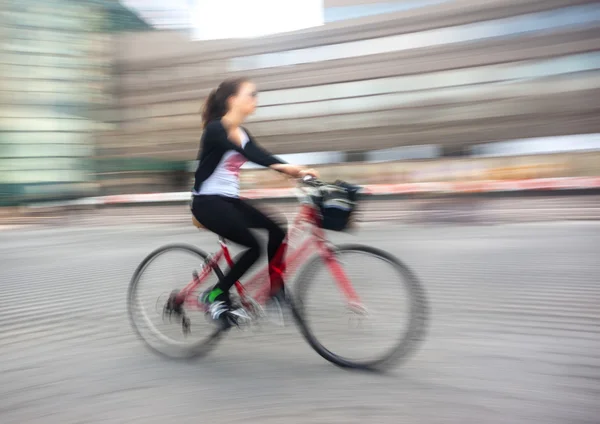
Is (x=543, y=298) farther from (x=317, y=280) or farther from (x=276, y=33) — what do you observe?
(x=276, y=33)

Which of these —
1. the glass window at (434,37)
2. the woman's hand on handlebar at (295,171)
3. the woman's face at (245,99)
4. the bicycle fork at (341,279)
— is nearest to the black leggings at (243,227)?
the bicycle fork at (341,279)

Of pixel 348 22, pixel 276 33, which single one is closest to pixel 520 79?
pixel 348 22

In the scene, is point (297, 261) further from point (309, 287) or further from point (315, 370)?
point (315, 370)

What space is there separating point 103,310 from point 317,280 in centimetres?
283

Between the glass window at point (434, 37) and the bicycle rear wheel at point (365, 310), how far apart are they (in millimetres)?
36553

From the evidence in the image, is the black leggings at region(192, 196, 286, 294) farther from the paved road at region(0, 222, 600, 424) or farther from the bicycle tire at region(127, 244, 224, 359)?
the paved road at region(0, 222, 600, 424)

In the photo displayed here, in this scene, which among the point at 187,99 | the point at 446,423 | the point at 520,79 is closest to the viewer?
the point at 446,423

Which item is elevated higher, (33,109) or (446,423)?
(446,423)

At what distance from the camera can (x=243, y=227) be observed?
3812 mm

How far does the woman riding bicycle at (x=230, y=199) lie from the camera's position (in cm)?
380

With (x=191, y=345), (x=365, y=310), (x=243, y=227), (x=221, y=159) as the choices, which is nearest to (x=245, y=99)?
(x=221, y=159)

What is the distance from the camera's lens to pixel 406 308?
140 inches

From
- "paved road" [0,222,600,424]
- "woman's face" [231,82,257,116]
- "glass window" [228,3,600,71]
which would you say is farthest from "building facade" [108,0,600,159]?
"woman's face" [231,82,257,116]

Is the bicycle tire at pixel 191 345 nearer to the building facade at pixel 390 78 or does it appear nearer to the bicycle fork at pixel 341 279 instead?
the bicycle fork at pixel 341 279
